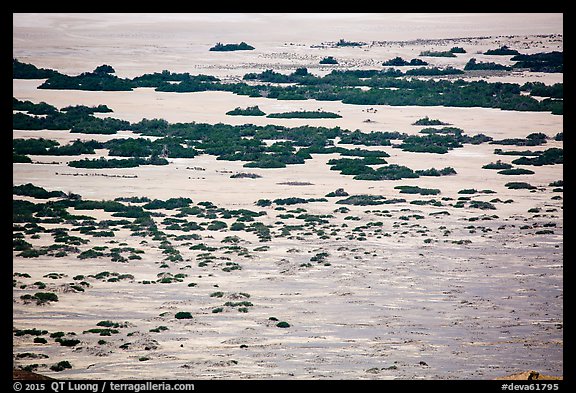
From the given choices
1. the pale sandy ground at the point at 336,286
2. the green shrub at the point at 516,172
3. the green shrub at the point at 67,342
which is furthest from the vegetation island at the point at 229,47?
the green shrub at the point at 67,342

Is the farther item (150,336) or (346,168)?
(346,168)

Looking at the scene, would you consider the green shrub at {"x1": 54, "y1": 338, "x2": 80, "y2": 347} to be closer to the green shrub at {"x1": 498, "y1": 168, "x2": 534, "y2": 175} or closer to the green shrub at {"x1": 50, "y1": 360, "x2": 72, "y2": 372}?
the green shrub at {"x1": 50, "y1": 360, "x2": 72, "y2": 372}

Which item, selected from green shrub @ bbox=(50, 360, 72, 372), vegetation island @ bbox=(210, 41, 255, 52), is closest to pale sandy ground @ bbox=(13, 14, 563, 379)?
green shrub @ bbox=(50, 360, 72, 372)

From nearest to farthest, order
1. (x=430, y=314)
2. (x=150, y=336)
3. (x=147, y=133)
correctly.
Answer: (x=150, y=336) → (x=430, y=314) → (x=147, y=133)

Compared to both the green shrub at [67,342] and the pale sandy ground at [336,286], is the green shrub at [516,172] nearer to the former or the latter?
the pale sandy ground at [336,286]

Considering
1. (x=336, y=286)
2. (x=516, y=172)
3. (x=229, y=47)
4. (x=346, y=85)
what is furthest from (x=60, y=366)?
(x=229, y=47)

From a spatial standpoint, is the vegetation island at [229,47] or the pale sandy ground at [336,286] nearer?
the pale sandy ground at [336,286]

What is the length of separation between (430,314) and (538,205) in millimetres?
23737

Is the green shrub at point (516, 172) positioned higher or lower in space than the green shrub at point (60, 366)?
lower

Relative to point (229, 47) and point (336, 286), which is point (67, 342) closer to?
point (336, 286)

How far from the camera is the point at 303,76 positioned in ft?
340

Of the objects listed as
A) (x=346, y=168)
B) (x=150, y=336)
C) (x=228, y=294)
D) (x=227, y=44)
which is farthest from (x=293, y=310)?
(x=227, y=44)
